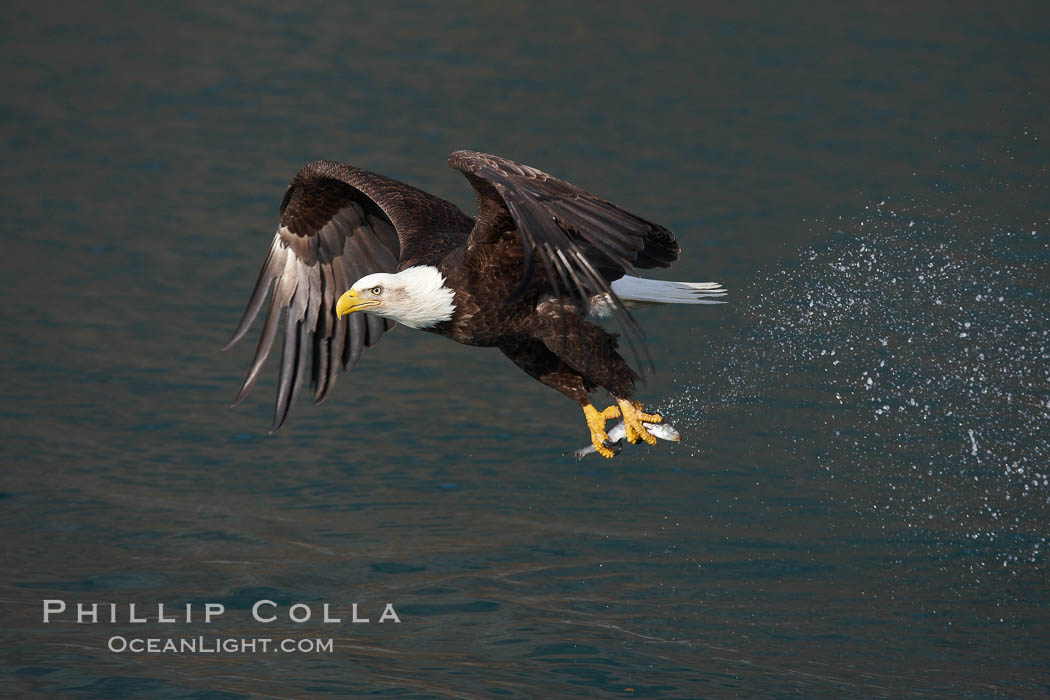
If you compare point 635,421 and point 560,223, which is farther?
point 635,421

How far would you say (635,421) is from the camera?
6.05m

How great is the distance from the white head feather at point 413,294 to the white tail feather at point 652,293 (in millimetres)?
607

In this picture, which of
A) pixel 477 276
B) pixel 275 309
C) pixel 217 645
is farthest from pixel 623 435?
pixel 275 309

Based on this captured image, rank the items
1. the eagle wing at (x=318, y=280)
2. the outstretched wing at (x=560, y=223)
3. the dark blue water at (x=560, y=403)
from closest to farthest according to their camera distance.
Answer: the outstretched wing at (x=560, y=223) → the dark blue water at (x=560, y=403) → the eagle wing at (x=318, y=280)

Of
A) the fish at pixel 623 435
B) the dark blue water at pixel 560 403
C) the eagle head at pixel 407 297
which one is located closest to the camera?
the eagle head at pixel 407 297

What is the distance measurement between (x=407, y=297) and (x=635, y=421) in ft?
3.05

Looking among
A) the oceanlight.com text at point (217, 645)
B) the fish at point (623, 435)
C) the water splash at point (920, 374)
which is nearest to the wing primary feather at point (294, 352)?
the oceanlight.com text at point (217, 645)

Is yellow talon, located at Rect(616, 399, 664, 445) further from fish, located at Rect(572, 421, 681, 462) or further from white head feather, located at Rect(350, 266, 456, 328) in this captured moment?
white head feather, located at Rect(350, 266, 456, 328)

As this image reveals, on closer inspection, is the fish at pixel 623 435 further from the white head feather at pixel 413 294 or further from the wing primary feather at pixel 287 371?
the wing primary feather at pixel 287 371

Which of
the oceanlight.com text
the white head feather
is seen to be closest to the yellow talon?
the white head feather

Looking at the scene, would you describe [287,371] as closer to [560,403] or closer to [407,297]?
[407,297]

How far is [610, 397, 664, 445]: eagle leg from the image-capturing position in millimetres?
6043

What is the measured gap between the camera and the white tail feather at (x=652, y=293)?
6.25 m

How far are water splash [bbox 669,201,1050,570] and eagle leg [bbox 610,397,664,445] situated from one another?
5.32ft
